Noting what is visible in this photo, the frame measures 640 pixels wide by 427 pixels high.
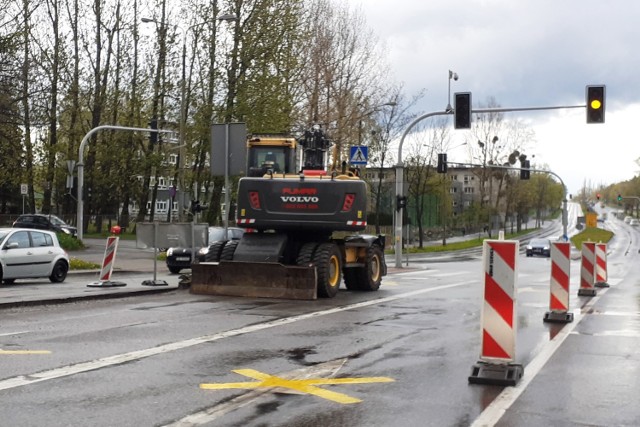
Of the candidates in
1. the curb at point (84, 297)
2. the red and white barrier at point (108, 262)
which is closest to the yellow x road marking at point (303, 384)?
Result: the curb at point (84, 297)

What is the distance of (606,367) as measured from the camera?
8789 mm

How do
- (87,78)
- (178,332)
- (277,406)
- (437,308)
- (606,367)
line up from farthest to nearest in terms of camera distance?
1. (87,78)
2. (437,308)
3. (178,332)
4. (606,367)
5. (277,406)

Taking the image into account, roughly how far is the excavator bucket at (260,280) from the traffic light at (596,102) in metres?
13.8

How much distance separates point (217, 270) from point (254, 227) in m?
1.20

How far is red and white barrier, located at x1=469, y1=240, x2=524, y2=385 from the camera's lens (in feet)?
26.6

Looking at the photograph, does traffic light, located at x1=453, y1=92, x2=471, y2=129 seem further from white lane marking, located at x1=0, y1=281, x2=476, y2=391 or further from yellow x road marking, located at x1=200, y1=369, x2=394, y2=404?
yellow x road marking, located at x1=200, y1=369, x2=394, y2=404

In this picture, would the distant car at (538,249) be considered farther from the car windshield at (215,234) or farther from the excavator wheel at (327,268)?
the excavator wheel at (327,268)

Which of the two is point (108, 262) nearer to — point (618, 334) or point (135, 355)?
point (135, 355)

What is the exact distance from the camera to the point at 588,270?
18406mm

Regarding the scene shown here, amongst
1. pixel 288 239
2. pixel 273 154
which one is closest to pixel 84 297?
pixel 288 239

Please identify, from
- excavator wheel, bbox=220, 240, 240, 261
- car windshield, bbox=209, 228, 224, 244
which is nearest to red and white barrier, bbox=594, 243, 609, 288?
excavator wheel, bbox=220, 240, 240, 261

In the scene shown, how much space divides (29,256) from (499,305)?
15098 millimetres

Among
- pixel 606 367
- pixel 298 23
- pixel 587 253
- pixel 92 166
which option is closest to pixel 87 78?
pixel 92 166

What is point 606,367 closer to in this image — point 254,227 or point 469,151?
point 254,227
